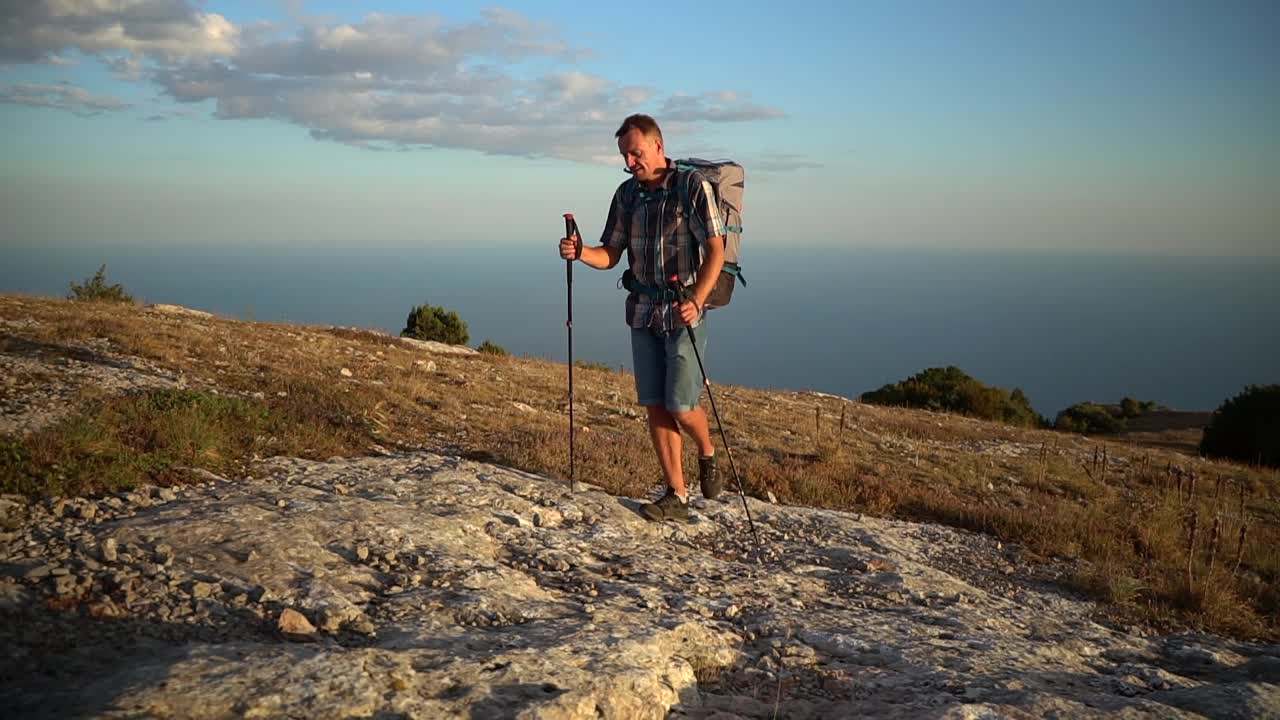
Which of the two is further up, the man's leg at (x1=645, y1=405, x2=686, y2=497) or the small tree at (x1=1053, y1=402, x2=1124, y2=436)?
the man's leg at (x1=645, y1=405, x2=686, y2=497)

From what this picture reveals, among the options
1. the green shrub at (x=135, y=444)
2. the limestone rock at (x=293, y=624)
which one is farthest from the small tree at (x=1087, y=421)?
the limestone rock at (x=293, y=624)

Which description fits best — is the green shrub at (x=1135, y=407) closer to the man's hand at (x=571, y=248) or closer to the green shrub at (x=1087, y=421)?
the green shrub at (x=1087, y=421)

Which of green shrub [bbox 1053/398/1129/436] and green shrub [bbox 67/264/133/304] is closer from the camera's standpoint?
green shrub [bbox 67/264/133/304]

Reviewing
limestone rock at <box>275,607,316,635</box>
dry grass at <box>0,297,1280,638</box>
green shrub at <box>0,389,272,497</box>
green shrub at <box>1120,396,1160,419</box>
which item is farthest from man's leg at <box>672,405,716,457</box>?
green shrub at <box>1120,396,1160,419</box>

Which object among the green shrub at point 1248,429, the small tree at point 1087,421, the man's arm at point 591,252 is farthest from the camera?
the small tree at point 1087,421

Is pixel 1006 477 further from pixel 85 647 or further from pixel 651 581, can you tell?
pixel 85 647

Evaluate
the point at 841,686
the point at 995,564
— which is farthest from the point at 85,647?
the point at 995,564

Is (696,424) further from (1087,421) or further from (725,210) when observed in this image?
(1087,421)

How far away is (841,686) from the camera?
11.1 ft

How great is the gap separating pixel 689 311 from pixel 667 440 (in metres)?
1.24

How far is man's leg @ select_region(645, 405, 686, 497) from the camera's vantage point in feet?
18.9

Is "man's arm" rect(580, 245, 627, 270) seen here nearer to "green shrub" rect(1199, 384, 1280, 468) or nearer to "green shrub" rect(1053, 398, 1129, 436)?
"green shrub" rect(1199, 384, 1280, 468)

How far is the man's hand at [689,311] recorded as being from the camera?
5.07 m

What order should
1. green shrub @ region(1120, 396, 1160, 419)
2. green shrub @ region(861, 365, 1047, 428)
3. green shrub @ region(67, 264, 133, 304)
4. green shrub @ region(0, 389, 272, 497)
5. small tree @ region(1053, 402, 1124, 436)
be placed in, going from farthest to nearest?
green shrub @ region(1120, 396, 1160, 419) → small tree @ region(1053, 402, 1124, 436) → green shrub @ region(861, 365, 1047, 428) → green shrub @ region(67, 264, 133, 304) → green shrub @ region(0, 389, 272, 497)
